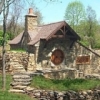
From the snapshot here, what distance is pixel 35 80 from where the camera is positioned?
19.6 metres

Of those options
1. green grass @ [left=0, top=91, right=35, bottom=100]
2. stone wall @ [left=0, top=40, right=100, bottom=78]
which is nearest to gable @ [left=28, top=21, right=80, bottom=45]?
stone wall @ [left=0, top=40, right=100, bottom=78]

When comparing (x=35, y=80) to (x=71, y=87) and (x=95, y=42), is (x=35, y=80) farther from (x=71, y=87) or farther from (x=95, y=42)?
(x=95, y=42)

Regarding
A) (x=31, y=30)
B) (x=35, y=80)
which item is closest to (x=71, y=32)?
(x=31, y=30)

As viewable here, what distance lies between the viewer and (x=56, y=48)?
2858 centimetres

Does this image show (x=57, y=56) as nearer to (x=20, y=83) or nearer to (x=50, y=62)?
(x=50, y=62)

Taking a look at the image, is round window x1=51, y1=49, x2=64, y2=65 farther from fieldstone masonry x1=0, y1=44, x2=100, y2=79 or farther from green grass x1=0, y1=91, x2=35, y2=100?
green grass x1=0, y1=91, x2=35, y2=100

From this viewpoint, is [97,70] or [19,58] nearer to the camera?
[19,58]

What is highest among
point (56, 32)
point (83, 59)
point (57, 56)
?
point (56, 32)

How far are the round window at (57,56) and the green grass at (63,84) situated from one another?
26.8ft

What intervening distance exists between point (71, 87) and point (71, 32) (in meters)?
10.4

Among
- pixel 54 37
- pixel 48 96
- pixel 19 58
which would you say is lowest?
pixel 48 96

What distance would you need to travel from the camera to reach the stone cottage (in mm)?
27703

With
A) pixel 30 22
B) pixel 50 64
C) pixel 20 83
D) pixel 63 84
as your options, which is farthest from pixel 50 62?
pixel 20 83

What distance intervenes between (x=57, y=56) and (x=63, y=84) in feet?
30.1
